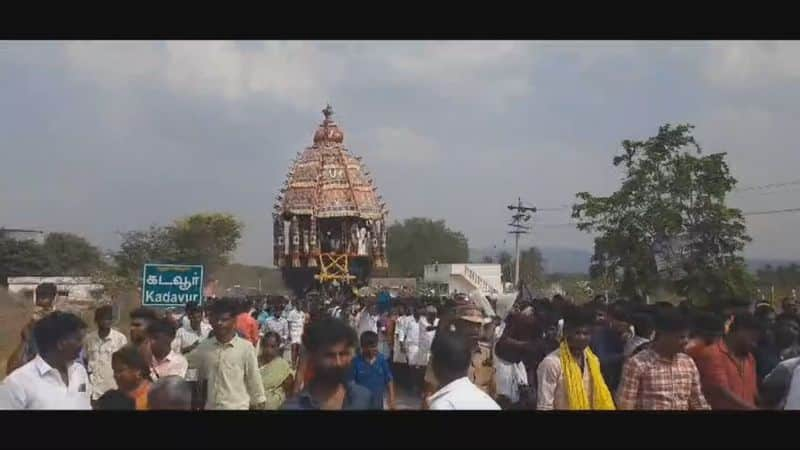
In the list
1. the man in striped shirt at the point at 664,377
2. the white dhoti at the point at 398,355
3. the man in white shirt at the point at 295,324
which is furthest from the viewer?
the man in white shirt at the point at 295,324

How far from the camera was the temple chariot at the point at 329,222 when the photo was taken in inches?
1075

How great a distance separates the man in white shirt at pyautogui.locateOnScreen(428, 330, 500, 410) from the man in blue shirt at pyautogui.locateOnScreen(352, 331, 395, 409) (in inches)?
74.7

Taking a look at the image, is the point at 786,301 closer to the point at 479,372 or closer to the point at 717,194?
the point at 717,194

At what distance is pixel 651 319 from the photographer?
7512 mm

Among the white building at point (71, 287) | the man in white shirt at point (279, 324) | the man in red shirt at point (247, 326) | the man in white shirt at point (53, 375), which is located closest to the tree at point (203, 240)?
the white building at point (71, 287)

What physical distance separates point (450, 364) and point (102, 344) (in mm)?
3624

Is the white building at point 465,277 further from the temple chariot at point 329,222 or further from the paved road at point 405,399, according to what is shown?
the paved road at point 405,399

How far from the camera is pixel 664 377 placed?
5219 millimetres

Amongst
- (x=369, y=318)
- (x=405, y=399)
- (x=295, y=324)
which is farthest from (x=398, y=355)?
(x=405, y=399)

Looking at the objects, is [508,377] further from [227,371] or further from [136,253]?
[136,253]

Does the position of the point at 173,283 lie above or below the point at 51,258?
below

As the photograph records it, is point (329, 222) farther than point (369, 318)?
Yes
